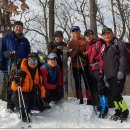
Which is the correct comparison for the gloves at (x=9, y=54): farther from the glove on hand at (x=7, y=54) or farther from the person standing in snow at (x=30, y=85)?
the person standing in snow at (x=30, y=85)

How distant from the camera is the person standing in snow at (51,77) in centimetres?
Answer: 847

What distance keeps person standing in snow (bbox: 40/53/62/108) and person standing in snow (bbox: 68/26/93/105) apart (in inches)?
26.3

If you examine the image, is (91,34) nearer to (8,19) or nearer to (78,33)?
(78,33)

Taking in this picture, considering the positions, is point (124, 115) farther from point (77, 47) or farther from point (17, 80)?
point (17, 80)

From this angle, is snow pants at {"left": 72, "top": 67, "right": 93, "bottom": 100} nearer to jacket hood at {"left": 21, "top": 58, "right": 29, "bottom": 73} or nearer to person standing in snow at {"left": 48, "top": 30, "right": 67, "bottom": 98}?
person standing in snow at {"left": 48, "top": 30, "right": 67, "bottom": 98}

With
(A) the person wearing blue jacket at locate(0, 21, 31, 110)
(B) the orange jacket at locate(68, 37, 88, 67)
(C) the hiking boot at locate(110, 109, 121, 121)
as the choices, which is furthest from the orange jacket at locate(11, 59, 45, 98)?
(C) the hiking boot at locate(110, 109, 121, 121)

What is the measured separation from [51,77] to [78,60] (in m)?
1.04

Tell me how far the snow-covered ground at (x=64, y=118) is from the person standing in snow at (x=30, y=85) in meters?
0.27

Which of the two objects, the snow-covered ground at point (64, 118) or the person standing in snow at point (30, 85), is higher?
the person standing in snow at point (30, 85)

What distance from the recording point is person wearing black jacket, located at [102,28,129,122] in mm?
7812

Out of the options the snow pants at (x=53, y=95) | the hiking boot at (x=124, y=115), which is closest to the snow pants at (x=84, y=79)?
the snow pants at (x=53, y=95)

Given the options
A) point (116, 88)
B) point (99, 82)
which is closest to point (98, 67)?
point (99, 82)

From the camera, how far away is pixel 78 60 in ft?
29.9

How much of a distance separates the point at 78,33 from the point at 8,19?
260 centimetres
